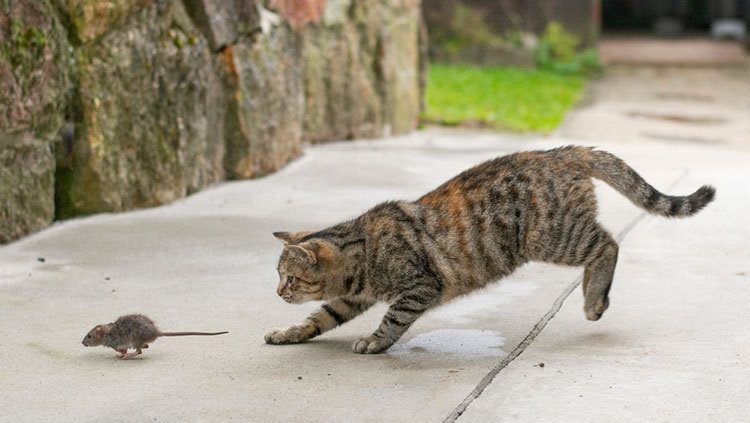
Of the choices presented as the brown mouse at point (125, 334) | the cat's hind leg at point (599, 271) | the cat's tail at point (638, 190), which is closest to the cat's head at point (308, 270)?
the brown mouse at point (125, 334)

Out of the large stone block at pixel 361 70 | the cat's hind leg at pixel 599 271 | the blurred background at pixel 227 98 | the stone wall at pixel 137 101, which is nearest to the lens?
the cat's hind leg at pixel 599 271

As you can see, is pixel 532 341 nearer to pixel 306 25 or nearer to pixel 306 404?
pixel 306 404

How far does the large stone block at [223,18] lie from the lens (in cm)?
930

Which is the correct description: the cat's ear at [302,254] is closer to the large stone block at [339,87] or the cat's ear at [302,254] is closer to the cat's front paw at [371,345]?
the cat's front paw at [371,345]

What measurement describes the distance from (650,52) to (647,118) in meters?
8.62

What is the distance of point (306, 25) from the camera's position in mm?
11664

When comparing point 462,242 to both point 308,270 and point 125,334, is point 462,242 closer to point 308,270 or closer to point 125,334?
point 308,270

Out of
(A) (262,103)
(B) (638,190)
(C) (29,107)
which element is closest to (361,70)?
(A) (262,103)

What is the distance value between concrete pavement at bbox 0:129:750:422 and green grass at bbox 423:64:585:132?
6081mm

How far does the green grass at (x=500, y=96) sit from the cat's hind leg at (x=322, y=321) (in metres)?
9.05

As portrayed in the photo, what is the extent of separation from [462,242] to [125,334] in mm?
1579

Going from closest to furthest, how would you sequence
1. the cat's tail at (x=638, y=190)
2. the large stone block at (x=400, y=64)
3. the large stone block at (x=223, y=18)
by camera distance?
the cat's tail at (x=638, y=190), the large stone block at (x=223, y=18), the large stone block at (x=400, y=64)

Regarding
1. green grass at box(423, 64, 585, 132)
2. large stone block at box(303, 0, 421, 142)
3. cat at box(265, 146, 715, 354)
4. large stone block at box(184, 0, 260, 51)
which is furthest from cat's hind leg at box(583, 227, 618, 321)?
green grass at box(423, 64, 585, 132)

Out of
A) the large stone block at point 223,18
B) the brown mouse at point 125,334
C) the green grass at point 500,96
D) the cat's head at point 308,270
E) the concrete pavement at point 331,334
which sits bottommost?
the green grass at point 500,96
